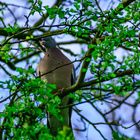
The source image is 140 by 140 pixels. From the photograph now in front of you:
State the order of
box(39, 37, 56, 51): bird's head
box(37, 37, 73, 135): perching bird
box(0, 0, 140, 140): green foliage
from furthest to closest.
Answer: box(39, 37, 56, 51): bird's head < box(37, 37, 73, 135): perching bird < box(0, 0, 140, 140): green foliage

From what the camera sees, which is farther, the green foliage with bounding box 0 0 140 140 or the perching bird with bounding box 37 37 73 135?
the perching bird with bounding box 37 37 73 135

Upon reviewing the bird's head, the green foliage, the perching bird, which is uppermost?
the bird's head

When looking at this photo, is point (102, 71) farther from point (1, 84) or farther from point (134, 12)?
point (1, 84)

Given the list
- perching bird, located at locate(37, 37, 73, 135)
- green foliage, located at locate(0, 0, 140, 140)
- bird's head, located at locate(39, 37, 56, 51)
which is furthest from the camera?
bird's head, located at locate(39, 37, 56, 51)

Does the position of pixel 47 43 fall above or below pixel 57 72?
above

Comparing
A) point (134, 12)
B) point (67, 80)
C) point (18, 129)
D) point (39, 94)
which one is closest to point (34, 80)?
point (39, 94)

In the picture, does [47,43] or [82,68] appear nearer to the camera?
[82,68]

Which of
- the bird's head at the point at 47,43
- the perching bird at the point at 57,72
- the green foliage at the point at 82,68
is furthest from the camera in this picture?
the bird's head at the point at 47,43

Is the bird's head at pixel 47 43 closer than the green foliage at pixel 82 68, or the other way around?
the green foliage at pixel 82 68

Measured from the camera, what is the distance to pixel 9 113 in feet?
14.5

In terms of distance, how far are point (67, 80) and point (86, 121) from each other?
3.04 feet

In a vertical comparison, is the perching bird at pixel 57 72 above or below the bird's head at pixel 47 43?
below

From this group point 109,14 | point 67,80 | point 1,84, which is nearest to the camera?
point 1,84

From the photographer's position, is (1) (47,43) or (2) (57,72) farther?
(1) (47,43)
